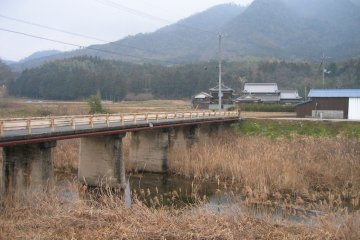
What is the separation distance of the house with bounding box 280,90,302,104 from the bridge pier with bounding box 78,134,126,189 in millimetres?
69779

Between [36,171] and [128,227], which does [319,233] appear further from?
[36,171]

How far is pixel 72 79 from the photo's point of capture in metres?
132

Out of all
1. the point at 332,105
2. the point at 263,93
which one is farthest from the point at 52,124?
the point at 263,93

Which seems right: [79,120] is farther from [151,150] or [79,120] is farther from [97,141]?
[151,150]

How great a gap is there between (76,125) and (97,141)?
13.5ft

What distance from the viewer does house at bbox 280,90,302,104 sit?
305 feet

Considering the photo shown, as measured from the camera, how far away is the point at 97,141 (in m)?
29.5

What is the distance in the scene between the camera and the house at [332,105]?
58178 millimetres

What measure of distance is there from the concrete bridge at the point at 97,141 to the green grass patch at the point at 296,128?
14.1 ft

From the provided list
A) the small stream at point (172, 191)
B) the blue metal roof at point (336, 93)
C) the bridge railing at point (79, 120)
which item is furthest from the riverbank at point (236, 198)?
the blue metal roof at point (336, 93)

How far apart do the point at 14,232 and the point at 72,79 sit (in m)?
124

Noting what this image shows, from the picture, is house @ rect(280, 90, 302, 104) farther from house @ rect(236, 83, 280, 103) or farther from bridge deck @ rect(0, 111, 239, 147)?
bridge deck @ rect(0, 111, 239, 147)

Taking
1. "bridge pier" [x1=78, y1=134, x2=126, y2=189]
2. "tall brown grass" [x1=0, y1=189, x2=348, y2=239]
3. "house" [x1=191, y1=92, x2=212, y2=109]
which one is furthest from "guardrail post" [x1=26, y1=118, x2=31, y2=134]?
"house" [x1=191, y1=92, x2=212, y2=109]

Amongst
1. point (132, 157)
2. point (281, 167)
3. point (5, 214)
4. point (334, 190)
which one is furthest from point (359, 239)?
point (132, 157)
